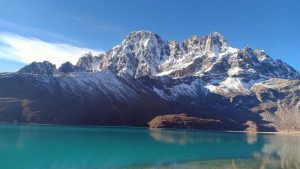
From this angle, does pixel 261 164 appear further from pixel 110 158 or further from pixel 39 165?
pixel 39 165

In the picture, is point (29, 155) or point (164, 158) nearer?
point (29, 155)

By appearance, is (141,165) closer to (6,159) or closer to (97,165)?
(97,165)

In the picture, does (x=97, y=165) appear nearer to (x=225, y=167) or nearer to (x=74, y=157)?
(x=74, y=157)

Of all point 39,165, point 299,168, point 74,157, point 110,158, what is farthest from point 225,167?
point 39,165

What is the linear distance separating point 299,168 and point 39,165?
57.1 metres

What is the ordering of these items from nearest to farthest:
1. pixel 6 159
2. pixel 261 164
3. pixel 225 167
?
pixel 6 159 < pixel 225 167 < pixel 261 164

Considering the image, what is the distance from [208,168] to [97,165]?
76.7 feet

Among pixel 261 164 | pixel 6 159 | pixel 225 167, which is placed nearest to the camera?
pixel 6 159

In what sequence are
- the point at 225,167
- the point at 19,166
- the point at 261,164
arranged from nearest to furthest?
the point at 19,166 → the point at 225,167 → the point at 261,164

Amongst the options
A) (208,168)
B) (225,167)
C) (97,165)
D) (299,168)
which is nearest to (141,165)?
(97,165)

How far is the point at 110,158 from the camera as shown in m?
84.9

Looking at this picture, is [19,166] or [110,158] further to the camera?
[110,158]

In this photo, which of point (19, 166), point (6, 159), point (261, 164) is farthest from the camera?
point (261, 164)

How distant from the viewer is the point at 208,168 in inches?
3014
